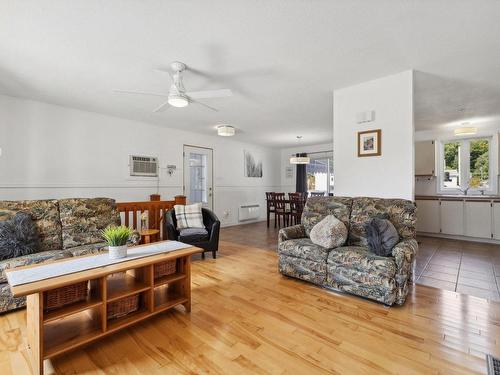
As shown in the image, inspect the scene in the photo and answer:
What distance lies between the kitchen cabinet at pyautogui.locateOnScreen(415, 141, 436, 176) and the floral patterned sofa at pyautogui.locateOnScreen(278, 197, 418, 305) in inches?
138

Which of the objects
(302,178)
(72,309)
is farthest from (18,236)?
(302,178)

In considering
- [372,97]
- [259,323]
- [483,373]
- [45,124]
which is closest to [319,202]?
[372,97]

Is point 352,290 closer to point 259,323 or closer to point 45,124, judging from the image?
point 259,323

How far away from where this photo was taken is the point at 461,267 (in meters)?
3.28

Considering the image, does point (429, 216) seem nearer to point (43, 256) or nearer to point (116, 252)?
point (116, 252)

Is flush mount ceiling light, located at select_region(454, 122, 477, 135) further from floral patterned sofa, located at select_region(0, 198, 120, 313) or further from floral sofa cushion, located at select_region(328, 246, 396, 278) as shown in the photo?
floral patterned sofa, located at select_region(0, 198, 120, 313)

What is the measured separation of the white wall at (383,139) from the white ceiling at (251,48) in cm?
22

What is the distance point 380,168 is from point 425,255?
188 cm

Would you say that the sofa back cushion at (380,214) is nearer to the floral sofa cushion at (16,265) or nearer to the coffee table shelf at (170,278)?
the coffee table shelf at (170,278)

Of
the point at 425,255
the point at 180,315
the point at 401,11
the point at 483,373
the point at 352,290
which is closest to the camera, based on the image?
the point at 483,373

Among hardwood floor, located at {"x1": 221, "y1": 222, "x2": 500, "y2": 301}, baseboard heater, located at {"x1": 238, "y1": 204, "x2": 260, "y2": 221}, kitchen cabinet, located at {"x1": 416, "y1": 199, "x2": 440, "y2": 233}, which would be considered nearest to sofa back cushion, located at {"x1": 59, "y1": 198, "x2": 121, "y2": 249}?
Result: hardwood floor, located at {"x1": 221, "y1": 222, "x2": 500, "y2": 301}

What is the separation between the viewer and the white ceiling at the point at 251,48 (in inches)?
73.1

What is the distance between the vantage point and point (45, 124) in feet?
12.9

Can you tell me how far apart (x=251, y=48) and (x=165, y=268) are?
86.2 inches
